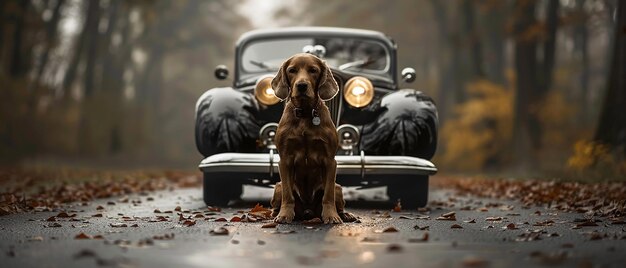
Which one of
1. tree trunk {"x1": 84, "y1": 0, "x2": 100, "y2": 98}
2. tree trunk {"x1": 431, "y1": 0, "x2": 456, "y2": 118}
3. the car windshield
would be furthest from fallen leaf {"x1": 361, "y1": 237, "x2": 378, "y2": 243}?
tree trunk {"x1": 431, "y1": 0, "x2": 456, "y2": 118}

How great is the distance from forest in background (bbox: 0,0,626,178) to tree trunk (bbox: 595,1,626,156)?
0.02m

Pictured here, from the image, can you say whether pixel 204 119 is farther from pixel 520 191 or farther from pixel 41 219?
pixel 520 191

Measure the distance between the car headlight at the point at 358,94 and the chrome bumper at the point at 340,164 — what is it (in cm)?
77

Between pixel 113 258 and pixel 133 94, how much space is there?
3972 cm

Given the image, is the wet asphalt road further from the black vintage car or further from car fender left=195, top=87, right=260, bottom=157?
car fender left=195, top=87, right=260, bottom=157

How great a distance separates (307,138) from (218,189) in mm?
2157

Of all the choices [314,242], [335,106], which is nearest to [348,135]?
[335,106]

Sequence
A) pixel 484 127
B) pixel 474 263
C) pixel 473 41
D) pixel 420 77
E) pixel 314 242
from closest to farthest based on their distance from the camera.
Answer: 1. pixel 474 263
2. pixel 314 242
3. pixel 484 127
4. pixel 473 41
5. pixel 420 77

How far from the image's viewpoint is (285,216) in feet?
22.2

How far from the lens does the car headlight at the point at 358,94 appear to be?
8.59 meters

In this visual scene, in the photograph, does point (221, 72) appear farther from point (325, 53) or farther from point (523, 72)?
point (523, 72)

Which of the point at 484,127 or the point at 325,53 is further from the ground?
the point at 325,53

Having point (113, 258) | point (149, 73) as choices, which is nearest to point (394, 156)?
point (113, 258)

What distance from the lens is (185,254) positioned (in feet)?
16.1
